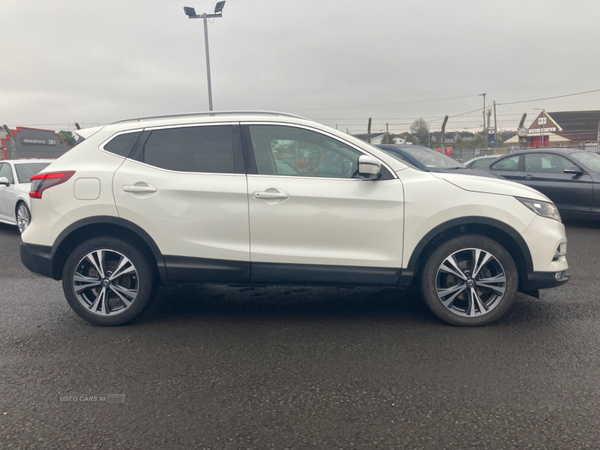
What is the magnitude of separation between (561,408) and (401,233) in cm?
171

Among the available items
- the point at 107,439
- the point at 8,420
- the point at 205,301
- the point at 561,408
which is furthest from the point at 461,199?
the point at 8,420

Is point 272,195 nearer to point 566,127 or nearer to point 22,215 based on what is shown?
point 22,215

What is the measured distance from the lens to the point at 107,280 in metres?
4.25

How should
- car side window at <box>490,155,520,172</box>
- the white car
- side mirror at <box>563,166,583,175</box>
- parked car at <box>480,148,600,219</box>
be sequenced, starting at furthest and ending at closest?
car side window at <box>490,155,520,172</box>
the white car
side mirror at <box>563,166,583,175</box>
parked car at <box>480,148,600,219</box>

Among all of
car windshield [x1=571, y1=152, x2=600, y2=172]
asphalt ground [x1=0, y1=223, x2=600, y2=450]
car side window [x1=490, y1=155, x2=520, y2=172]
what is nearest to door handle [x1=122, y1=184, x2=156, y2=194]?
asphalt ground [x1=0, y1=223, x2=600, y2=450]

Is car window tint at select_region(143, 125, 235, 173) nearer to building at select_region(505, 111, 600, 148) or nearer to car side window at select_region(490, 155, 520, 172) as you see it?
car side window at select_region(490, 155, 520, 172)

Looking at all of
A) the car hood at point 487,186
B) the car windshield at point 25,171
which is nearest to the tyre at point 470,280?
the car hood at point 487,186

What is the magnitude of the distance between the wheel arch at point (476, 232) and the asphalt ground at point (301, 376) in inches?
19.3

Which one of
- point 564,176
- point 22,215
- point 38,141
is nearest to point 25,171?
point 22,215

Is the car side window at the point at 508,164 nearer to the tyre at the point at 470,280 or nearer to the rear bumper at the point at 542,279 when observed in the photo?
the rear bumper at the point at 542,279

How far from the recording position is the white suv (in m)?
4.04

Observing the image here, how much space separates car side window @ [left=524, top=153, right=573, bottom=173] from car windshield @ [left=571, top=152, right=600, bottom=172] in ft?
0.67

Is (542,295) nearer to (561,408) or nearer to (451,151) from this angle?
(561,408)

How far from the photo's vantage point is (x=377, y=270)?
4.09 metres
